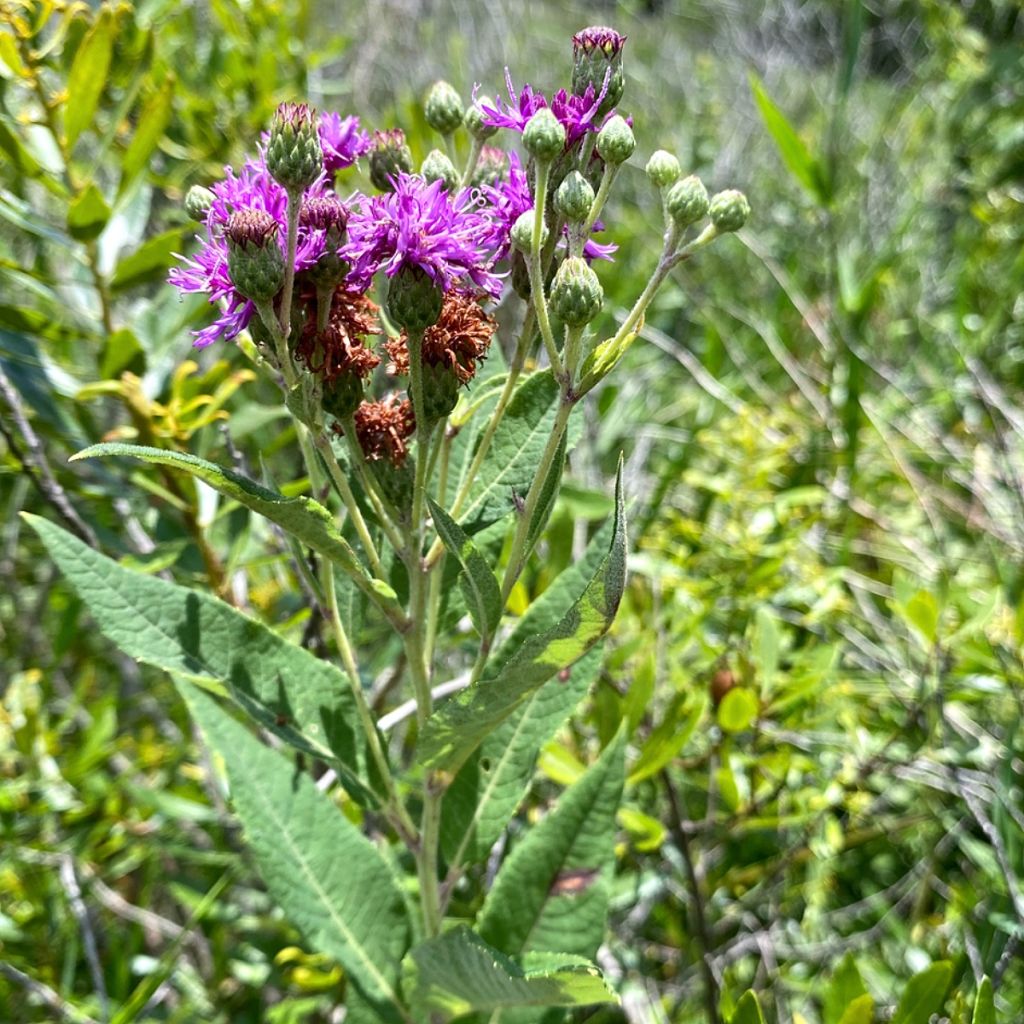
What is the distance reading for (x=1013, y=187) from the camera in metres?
3.85

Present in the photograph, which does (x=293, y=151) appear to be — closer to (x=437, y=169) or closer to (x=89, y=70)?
(x=437, y=169)

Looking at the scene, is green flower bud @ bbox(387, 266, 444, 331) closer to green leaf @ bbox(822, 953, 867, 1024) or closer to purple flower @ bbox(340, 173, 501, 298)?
purple flower @ bbox(340, 173, 501, 298)

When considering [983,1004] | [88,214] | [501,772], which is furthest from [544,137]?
[983,1004]

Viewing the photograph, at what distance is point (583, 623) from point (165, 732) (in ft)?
6.70

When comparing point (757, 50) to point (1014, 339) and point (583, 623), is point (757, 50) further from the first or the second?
point (583, 623)

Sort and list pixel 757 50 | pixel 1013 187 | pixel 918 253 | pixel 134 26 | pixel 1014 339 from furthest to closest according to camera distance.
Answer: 1. pixel 757 50
2. pixel 918 253
3. pixel 1013 187
4. pixel 1014 339
5. pixel 134 26

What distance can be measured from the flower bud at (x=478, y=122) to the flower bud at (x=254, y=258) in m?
0.32

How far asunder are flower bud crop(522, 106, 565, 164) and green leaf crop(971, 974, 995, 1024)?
3.18 feet

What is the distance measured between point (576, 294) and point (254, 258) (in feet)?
1.00

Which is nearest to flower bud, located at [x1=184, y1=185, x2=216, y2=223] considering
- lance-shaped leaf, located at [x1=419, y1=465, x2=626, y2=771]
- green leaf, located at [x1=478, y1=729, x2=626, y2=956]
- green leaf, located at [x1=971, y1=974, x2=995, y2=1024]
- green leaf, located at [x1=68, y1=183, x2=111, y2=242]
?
green leaf, located at [x1=68, y1=183, x2=111, y2=242]

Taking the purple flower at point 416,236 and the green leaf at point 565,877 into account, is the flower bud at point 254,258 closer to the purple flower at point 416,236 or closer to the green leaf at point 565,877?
the purple flower at point 416,236

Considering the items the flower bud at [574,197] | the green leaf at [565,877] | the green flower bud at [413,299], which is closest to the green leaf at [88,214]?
the green flower bud at [413,299]

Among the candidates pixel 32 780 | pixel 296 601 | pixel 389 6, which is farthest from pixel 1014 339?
pixel 389 6

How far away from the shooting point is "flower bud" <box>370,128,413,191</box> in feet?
3.76
